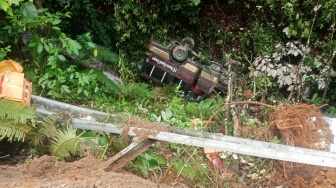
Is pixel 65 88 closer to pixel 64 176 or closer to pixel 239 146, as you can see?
pixel 64 176

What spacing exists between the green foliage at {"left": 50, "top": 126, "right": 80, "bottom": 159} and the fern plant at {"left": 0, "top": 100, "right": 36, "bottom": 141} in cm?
25

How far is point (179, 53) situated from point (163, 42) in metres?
0.34

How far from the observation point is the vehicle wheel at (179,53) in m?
5.82

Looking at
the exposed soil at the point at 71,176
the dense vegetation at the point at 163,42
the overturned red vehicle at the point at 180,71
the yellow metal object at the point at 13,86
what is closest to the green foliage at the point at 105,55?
the dense vegetation at the point at 163,42

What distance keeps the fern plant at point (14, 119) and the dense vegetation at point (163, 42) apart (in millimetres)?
60

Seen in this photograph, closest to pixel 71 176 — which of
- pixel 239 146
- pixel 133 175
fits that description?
pixel 133 175

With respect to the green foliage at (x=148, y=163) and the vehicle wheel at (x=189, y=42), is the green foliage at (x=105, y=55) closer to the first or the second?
the vehicle wheel at (x=189, y=42)

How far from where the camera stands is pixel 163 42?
602 cm

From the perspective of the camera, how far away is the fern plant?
11.1ft

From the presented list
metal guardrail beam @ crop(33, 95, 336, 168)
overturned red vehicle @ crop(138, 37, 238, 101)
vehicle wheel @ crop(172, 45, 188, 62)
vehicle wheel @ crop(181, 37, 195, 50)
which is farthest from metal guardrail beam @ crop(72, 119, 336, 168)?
vehicle wheel @ crop(181, 37, 195, 50)

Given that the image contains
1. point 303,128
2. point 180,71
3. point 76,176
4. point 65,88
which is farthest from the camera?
point 180,71

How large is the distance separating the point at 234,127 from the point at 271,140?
1.42 ft

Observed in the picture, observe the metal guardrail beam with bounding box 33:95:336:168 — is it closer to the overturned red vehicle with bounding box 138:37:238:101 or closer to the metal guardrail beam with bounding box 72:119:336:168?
the metal guardrail beam with bounding box 72:119:336:168

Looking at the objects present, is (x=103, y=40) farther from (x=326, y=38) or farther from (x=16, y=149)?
(x=326, y=38)
